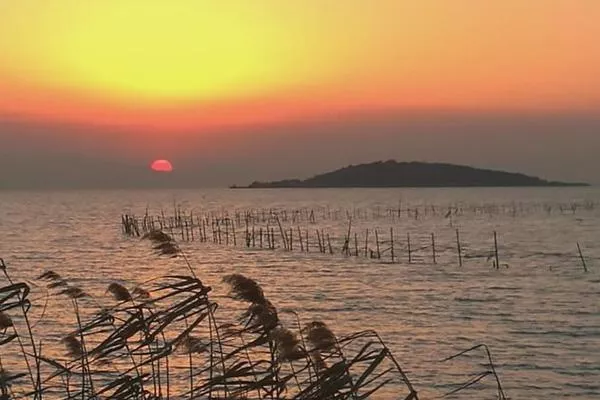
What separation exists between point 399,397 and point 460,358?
14.7ft

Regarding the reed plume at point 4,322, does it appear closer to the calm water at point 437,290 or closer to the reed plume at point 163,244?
the reed plume at point 163,244

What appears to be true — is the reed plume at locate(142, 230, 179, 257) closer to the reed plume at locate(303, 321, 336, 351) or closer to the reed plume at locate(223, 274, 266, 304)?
the reed plume at locate(223, 274, 266, 304)

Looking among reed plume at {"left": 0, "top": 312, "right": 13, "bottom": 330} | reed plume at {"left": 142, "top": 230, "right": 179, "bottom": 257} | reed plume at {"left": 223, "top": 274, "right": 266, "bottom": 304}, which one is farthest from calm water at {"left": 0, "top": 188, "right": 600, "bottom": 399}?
reed plume at {"left": 0, "top": 312, "right": 13, "bottom": 330}

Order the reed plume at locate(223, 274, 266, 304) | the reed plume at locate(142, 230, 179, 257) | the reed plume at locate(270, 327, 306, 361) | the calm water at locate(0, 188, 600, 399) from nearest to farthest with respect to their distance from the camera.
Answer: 1. the reed plume at locate(270, 327, 306, 361)
2. the reed plume at locate(223, 274, 266, 304)
3. the reed plume at locate(142, 230, 179, 257)
4. the calm water at locate(0, 188, 600, 399)

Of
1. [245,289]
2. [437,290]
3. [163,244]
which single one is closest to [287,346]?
[245,289]

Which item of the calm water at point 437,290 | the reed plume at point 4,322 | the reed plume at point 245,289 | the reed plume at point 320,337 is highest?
Answer: the reed plume at point 245,289

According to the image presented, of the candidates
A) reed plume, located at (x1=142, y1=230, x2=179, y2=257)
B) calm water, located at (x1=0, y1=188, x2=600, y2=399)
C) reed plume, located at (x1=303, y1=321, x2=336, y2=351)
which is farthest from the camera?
calm water, located at (x1=0, y1=188, x2=600, y2=399)

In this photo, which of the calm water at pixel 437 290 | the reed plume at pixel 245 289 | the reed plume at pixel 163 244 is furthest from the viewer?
the calm water at pixel 437 290

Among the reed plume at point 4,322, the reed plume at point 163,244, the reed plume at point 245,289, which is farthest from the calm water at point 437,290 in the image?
the reed plume at point 4,322

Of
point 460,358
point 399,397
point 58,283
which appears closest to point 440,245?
point 460,358

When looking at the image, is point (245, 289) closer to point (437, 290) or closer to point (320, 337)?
point (320, 337)

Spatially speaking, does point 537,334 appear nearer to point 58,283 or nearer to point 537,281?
point 537,281

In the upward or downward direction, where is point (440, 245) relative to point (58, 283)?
downward

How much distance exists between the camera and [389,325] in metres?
25.8
